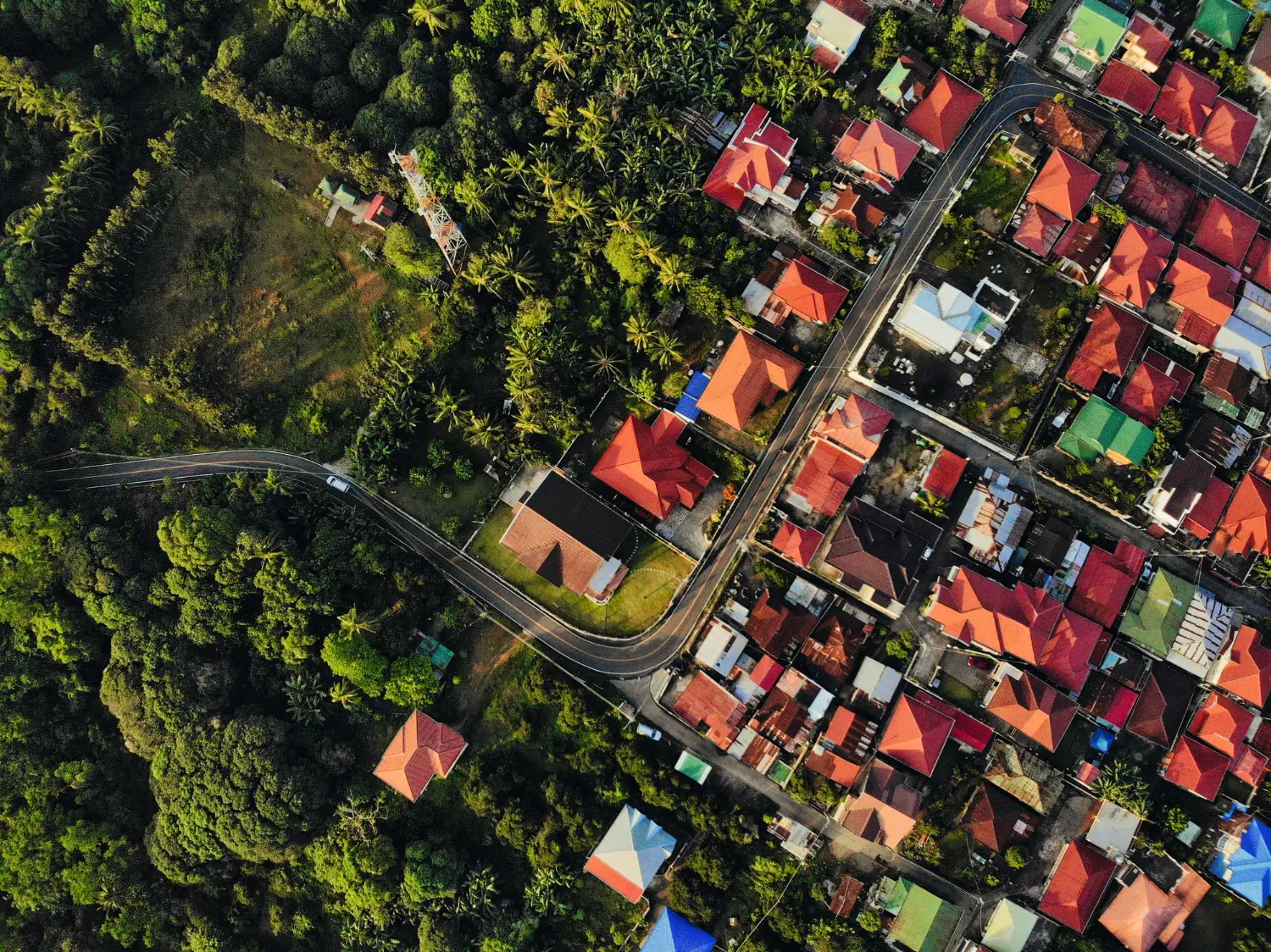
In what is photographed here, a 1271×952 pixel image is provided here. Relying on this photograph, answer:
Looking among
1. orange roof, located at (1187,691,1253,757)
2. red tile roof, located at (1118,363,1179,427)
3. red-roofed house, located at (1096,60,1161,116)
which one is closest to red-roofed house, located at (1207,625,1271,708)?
orange roof, located at (1187,691,1253,757)

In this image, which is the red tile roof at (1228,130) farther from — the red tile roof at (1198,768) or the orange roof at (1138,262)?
the red tile roof at (1198,768)

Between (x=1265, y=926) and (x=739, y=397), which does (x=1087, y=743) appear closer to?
(x=1265, y=926)

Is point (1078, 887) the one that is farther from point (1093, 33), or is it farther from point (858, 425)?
point (1093, 33)

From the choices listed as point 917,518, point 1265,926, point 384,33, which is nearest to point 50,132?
point 384,33

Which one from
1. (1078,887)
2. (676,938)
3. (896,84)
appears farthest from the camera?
(896,84)

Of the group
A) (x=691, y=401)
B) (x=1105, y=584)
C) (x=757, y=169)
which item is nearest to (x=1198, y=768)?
(x=1105, y=584)

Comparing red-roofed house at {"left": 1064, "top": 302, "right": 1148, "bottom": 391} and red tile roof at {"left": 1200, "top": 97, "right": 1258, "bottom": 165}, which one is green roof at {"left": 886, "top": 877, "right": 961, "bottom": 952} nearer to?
red-roofed house at {"left": 1064, "top": 302, "right": 1148, "bottom": 391}
